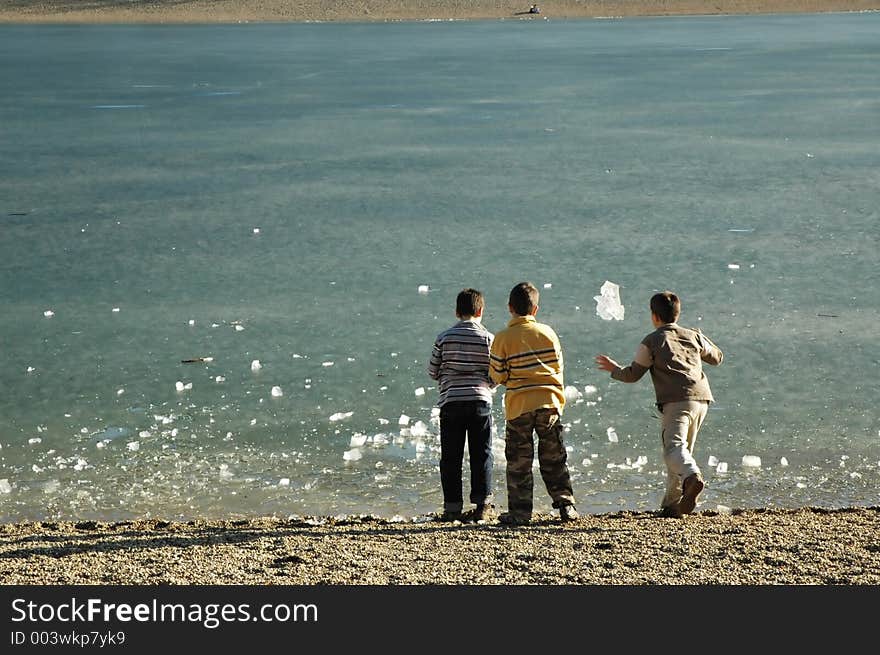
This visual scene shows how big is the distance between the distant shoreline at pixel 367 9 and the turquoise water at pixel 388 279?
47609 mm

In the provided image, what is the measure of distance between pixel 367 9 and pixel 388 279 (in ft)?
218

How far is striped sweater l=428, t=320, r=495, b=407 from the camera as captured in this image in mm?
5773

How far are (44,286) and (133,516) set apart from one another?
17.7 ft

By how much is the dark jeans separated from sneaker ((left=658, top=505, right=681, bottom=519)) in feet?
2.73

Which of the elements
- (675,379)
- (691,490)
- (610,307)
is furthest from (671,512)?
(610,307)

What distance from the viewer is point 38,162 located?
18.7 m

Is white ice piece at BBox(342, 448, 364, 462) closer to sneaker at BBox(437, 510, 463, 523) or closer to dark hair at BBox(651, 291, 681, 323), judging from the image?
sneaker at BBox(437, 510, 463, 523)

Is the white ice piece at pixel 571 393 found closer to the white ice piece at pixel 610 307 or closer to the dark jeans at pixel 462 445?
the white ice piece at pixel 610 307

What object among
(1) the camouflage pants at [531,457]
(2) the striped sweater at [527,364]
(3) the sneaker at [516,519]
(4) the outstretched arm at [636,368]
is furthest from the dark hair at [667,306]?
(3) the sneaker at [516,519]

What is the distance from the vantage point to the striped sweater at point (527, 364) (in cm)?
559

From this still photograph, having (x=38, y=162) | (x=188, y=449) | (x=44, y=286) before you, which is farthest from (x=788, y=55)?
(x=188, y=449)

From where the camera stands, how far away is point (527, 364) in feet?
18.4

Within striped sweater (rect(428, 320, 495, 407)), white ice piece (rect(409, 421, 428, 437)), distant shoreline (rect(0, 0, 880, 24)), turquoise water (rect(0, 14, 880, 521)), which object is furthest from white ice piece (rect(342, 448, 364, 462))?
distant shoreline (rect(0, 0, 880, 24))

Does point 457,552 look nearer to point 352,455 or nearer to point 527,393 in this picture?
point 527,393
